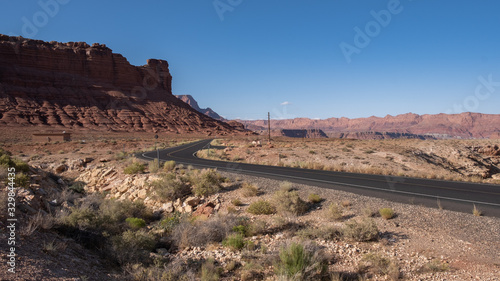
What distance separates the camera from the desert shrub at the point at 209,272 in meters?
5.68

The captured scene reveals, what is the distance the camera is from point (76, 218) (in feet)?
24.6

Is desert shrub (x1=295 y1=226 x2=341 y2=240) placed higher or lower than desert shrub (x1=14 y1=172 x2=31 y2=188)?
lower

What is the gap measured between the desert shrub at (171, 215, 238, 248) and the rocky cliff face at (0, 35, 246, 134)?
3473 inches

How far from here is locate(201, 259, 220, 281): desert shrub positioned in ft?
18.6

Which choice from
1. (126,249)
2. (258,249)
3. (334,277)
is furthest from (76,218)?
(334,277)

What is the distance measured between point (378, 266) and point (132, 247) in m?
5.64

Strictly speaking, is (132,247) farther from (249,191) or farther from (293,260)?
(249,191)

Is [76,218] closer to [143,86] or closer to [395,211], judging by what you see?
[395,211]

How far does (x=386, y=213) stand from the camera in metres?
8.38

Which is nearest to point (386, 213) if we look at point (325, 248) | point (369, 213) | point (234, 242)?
point (369, 213)

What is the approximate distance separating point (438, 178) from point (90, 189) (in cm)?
2149

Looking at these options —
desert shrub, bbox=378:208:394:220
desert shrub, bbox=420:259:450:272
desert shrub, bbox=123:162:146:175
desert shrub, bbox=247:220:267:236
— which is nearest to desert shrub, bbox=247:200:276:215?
desert shrub, bbox=247:220:267:236

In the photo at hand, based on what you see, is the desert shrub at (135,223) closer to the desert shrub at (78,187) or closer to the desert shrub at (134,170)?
the desert shrub at (134,170)

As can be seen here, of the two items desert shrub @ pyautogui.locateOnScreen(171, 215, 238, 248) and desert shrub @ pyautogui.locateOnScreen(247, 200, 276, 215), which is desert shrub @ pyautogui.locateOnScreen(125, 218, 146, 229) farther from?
desert shrub @ pyautogui.locateOnScreen(247, 200, 276, 215)
